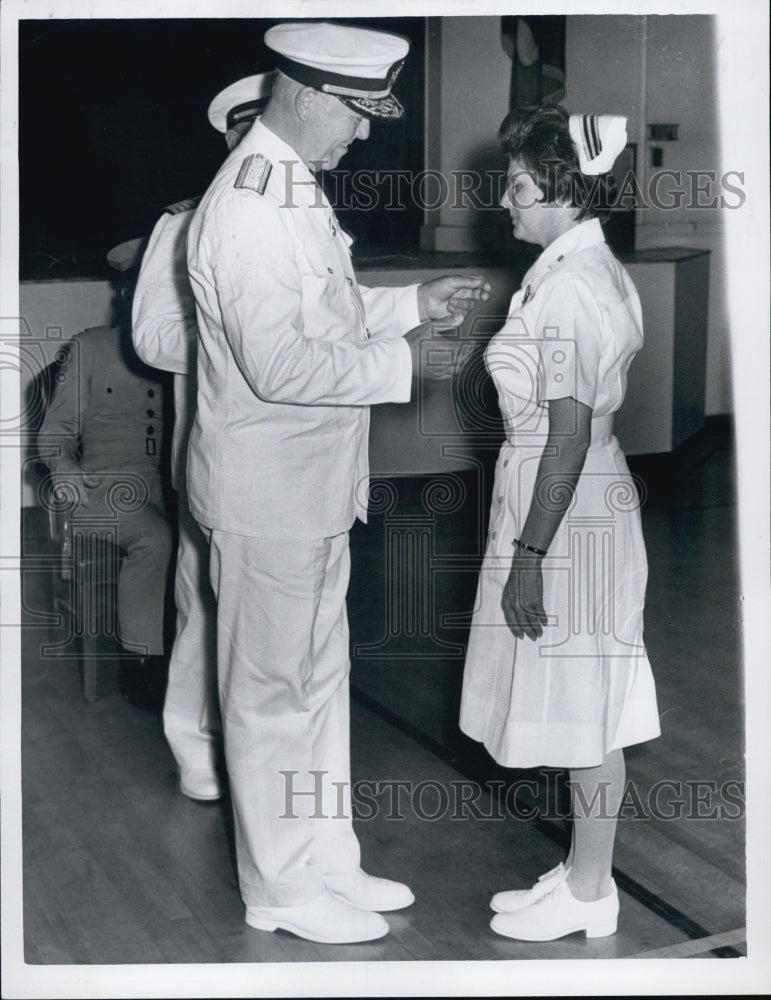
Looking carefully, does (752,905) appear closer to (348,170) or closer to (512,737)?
(512,737)

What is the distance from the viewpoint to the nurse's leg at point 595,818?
230 centimetres

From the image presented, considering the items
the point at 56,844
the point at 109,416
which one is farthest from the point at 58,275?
the point at 56,844

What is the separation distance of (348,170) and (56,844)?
431 centimetres

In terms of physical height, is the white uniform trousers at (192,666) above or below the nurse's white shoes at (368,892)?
above

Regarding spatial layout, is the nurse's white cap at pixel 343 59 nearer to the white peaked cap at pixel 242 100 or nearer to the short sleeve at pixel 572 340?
the short sleeve at pixel 572 340

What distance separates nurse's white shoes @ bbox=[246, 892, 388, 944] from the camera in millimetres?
2367

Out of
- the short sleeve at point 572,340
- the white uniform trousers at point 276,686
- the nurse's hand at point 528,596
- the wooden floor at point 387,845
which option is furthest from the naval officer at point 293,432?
the nurse's hand at point 528,596

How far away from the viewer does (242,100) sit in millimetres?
2822

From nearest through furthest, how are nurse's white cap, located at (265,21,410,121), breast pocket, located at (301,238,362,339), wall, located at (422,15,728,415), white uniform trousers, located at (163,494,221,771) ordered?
nurse's white cap, located at (265,21,410,121)
breast pocket, located at (301,238,362,339)
white uniform trousers, located at (163,494,221,771)
wall, located at (422,15,728,415)

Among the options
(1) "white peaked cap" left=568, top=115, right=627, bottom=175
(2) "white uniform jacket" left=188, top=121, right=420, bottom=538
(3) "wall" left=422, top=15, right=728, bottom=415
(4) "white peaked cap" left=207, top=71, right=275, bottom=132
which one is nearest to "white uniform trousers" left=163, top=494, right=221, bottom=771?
(2) "white uniform jacket" left=188, top=121, right=420, bottom=538

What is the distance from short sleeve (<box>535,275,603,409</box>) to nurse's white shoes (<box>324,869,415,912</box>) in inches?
40.2

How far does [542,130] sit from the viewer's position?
2.16 m

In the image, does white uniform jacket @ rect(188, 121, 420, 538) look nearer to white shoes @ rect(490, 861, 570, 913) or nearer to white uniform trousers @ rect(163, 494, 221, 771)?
white uniform trousers @ rect(163, 494, 221, 771)

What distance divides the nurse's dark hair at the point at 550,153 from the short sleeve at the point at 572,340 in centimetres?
15
